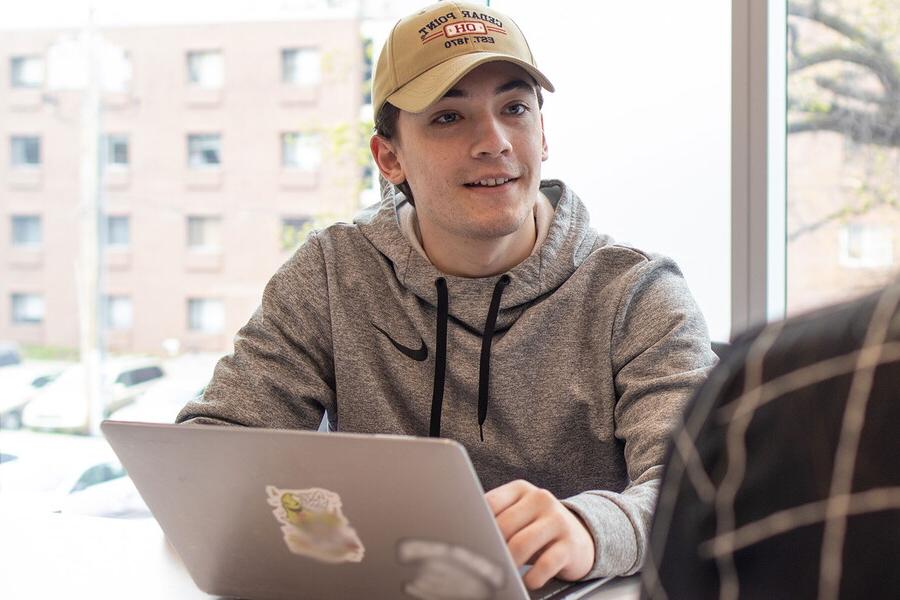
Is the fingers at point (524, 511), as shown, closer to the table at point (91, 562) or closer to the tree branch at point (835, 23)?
the table at point (91, 562)

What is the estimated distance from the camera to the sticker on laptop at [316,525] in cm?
94

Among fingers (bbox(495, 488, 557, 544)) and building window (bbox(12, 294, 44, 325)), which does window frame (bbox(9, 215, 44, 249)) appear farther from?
fingers (bbox(495, 488, 557, 544))

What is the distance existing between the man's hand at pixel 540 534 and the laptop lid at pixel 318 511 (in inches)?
3.7

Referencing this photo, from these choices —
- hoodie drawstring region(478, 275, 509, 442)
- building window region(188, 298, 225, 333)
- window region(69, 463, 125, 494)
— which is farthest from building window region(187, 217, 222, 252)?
hoodie drawstring region(478, 275, 509, 442)

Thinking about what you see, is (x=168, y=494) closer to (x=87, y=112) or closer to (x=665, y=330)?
(x=665, y=330)

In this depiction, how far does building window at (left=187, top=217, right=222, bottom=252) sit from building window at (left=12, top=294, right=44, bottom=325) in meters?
0.80

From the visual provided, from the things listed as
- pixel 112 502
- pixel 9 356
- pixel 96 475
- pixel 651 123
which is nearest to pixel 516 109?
pixel 651 123

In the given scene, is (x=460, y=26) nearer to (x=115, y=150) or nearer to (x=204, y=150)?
(x=204, y=150)

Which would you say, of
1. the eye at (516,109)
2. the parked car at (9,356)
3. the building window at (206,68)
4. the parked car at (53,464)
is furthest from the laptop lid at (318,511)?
the parked car at (9,356)

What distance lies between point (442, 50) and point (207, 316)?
317 cm

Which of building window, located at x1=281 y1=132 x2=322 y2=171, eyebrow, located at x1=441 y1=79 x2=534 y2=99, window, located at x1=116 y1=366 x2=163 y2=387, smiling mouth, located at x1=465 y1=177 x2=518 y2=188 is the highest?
building window, located at x1=281 y1=132 x2=322 y2=171

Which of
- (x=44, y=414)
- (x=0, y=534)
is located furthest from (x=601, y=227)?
(x=44, y=414)

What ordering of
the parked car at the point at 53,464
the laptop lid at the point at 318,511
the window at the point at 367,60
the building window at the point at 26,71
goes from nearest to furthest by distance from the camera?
the laptop lid at the point at 318,511 → the parked car at the point at 53,464 → the window at the point at 367,60 → the building window at the point at 26,71

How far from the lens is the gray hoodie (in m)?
1.52
